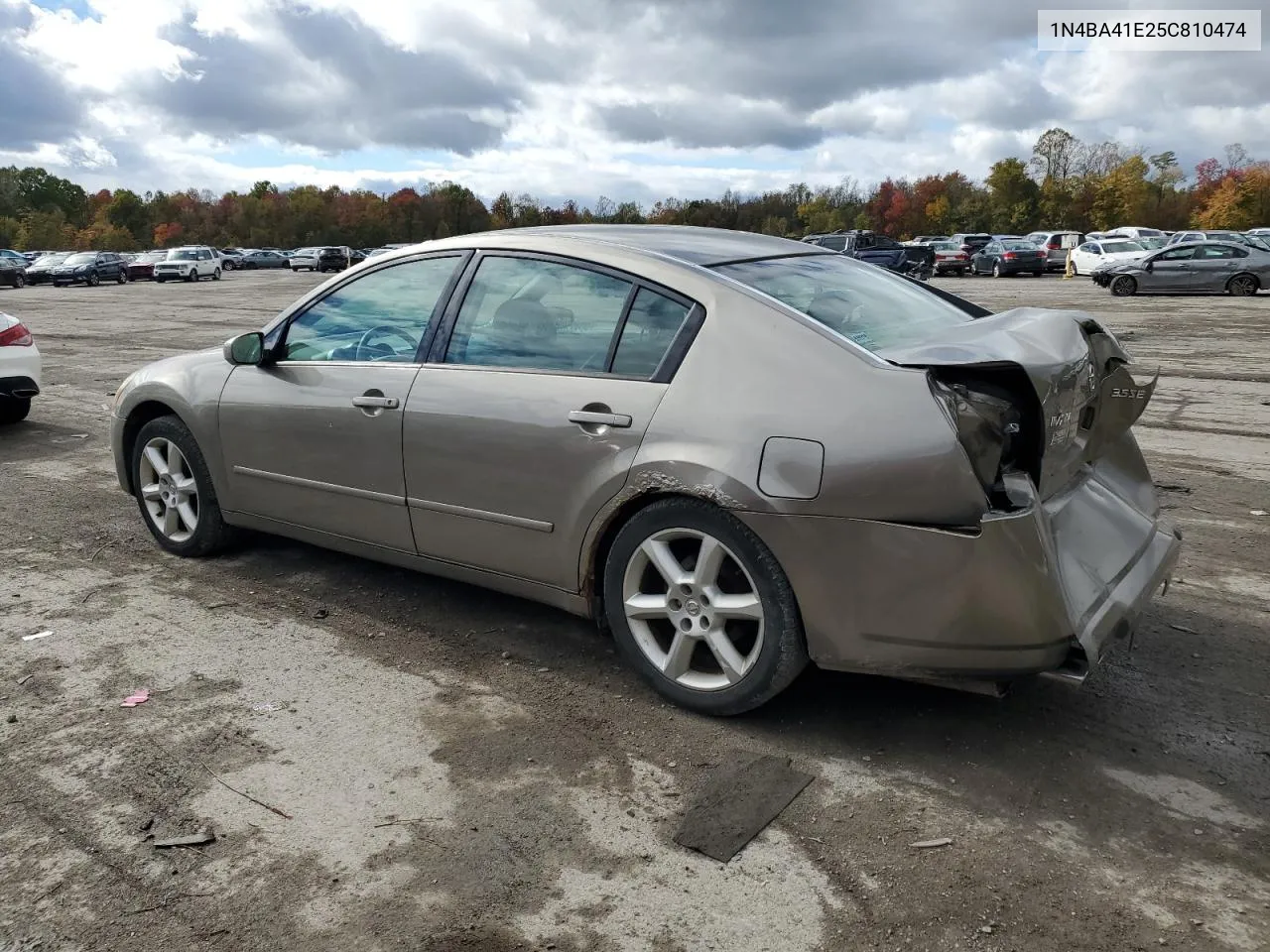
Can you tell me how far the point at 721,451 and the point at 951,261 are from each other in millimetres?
42735

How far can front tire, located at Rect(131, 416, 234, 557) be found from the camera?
5074 mm

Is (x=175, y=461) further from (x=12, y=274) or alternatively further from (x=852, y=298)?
(x=12, y=274)

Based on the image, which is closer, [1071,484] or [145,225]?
[1071,484]

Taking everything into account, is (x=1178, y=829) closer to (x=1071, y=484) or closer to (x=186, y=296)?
(x=1071, y=484)

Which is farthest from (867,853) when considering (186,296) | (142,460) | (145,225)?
(145,225)

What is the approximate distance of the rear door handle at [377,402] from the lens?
4125mm

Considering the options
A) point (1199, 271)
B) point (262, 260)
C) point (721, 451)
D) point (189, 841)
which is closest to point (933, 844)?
point (721, 451)

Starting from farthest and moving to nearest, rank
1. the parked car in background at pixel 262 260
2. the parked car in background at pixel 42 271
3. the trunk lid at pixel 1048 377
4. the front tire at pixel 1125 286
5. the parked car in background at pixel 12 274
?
the parked car in background at pixel 262 260, the parked car in background at pixel 42 271, the parked car in background at pixel 12 274, the front tire at pixel 1125 286, the trunk lid at pixel 1048 377

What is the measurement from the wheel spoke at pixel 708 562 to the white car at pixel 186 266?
174 feet

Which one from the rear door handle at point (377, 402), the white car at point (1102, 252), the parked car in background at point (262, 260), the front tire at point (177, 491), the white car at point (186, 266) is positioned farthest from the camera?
the parked car in background at point (262, 260)

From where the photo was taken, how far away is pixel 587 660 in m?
4.05

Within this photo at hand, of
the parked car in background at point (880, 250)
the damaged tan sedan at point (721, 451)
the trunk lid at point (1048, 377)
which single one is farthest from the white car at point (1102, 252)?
the damaged tan sedan at point (721, 451)

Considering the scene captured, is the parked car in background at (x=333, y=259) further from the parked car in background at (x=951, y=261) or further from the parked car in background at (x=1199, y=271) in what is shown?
the parked car in background at (x=1199, y=271)

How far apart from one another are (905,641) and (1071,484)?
0.89m
